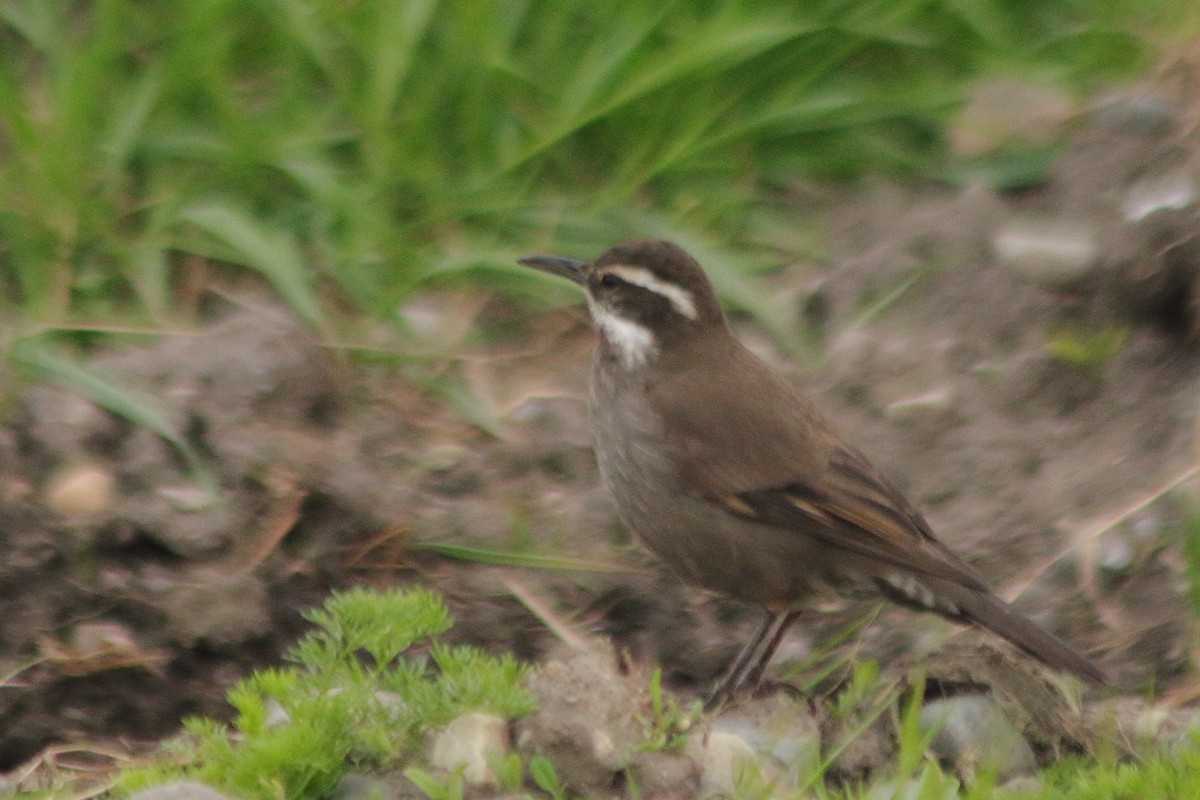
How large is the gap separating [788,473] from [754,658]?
691 millimetres

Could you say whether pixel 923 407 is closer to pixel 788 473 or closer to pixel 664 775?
pixel 788 473

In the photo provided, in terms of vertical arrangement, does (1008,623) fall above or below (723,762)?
above

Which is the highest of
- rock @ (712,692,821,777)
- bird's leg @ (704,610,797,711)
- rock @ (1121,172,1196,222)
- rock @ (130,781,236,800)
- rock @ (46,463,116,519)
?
rock @ (1121,172,1196,222)

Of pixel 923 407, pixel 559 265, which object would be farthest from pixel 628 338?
pixel 923 407

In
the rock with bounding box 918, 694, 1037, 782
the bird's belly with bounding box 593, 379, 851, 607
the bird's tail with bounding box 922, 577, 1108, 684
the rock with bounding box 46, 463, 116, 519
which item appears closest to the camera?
the rock with bounding box 918, 694, 1037, 782

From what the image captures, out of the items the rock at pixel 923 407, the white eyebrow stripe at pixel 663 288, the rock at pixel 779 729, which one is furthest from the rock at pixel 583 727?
the rock at pixel 923 407

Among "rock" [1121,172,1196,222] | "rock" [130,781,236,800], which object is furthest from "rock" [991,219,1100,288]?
"rock" [130,781,236,800]

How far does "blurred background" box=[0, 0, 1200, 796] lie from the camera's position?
6.23 metres

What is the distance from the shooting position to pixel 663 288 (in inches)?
258

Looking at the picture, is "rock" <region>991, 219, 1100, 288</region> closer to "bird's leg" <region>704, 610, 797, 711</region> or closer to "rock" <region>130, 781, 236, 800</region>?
"bird's leg" <region>704, 610, 797, 711</region>

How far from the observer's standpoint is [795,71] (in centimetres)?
813

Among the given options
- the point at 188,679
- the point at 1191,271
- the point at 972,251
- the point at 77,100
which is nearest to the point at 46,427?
the point at 188,679

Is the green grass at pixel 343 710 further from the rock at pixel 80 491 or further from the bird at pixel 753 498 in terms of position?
the rock at pixel 80 491

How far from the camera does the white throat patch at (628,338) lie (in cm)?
651
